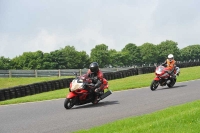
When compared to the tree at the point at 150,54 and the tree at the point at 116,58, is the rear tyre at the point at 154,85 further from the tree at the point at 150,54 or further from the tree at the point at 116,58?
the tree at the point at 150,54

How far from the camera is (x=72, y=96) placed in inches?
475

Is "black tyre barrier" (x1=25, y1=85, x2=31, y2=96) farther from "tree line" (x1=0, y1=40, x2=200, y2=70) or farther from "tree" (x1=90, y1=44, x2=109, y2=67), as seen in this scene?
"tree" (x1=90, y1=44, x2=109, y2=67)

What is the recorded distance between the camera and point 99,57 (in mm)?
134500

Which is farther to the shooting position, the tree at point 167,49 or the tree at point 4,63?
the tree at point 167,49

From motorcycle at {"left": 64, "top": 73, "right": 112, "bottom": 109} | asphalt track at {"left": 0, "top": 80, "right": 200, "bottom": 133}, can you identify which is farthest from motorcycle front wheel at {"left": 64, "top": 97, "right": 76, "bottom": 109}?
asphalt track at {"left": 0, "top": 80, "right": 200, "bottom": 133}

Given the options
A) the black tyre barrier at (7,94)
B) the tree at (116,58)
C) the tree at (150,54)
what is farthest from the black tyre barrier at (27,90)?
the tree at (150,54)

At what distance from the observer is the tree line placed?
356ft

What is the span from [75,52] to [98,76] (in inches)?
4397

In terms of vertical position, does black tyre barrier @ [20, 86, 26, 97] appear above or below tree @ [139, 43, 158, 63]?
below

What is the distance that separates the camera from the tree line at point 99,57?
108m

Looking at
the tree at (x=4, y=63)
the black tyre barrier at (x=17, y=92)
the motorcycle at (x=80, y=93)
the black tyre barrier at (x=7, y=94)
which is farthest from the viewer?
the tree at (x=4, y=63)

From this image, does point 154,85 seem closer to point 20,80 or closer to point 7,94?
point 7,94

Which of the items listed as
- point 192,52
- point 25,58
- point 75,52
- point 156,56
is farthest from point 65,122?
point 192,52

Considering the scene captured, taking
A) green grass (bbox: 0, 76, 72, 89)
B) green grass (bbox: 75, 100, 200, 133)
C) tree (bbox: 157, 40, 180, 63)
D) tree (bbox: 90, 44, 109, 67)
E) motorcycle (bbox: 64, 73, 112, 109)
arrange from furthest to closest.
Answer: tree (bbox: 157, 40, 180, 63)
tree (bbox: 90, 44, 109, 67)
green grass (bbox: 0, 76, 72, 89)
motorcycle (bbox: 64, 73, 112, 109)
green grass (bbox: 75, 100, 200, 133)
